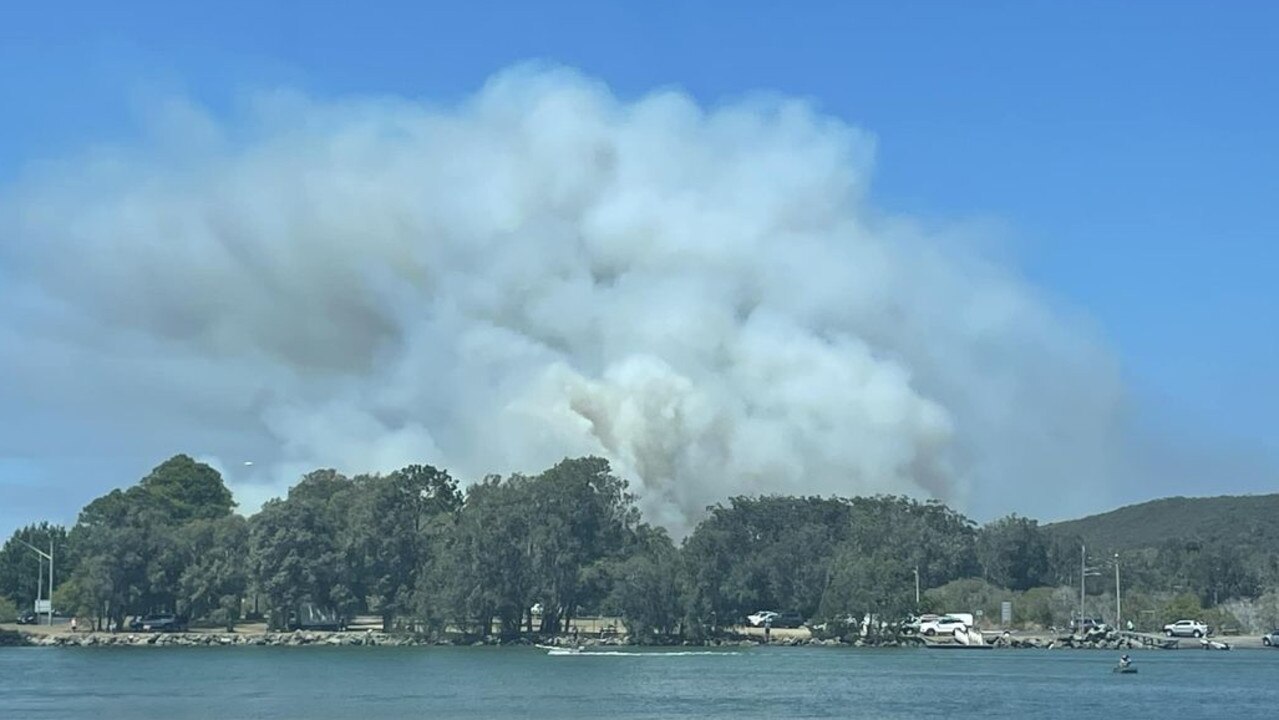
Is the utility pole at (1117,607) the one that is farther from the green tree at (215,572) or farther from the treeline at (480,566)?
the green tree at (215,572)

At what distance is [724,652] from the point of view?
520ft

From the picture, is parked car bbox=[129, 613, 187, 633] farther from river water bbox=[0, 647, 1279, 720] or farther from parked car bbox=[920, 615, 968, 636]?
parked car bbox=[920, 615, 968, 636]

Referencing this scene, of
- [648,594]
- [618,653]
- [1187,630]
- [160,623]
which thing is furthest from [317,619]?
[1187,630]

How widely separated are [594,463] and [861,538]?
32.7 m

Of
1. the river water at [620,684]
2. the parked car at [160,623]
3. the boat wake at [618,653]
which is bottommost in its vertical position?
the river water at [620,684]

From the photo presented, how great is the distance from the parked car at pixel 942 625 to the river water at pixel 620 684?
19780 millimetres

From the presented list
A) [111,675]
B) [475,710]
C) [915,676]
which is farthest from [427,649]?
[475,710]

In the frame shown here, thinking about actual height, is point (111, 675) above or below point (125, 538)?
below

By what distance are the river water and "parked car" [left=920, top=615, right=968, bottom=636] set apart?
779 inches

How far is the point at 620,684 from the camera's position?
10988 cm

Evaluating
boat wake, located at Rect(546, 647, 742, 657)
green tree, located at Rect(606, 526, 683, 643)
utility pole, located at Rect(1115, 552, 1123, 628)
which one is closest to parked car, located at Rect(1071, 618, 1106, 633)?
utility pole, located at Rect(1115, 552, 1123, 628)

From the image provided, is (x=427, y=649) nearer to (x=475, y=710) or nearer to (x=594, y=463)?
(x=594, y=463)

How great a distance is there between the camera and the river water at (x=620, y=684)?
296ft

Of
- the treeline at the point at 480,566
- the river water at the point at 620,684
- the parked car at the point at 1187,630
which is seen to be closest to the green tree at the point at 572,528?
the treeline at the point at 480,566
